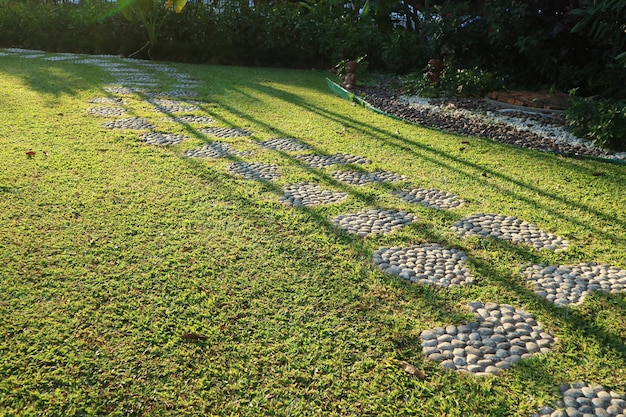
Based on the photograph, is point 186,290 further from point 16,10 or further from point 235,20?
point 16,10

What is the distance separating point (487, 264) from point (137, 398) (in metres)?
1.74

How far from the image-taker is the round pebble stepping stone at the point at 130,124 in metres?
5.17

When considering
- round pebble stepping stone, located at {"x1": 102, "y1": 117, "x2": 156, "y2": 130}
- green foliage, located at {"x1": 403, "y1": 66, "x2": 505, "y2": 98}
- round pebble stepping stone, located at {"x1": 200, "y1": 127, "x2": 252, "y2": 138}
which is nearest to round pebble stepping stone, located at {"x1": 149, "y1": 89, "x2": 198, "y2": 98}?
round pebble stepping stone, located at {"x1": 102, "y1": 117, "x2": 156, "y2": 130}

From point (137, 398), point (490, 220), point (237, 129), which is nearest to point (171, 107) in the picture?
point (237, 129)

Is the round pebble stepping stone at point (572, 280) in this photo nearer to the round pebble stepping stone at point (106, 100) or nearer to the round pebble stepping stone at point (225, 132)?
the round pebble stepping stone at point (225, 132)

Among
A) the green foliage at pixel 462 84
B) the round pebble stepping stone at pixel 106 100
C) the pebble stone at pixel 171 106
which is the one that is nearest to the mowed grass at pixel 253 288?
the pebble stone at pixel 171 106

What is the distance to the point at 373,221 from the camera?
10.4 feet

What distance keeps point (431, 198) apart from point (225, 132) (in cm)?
234

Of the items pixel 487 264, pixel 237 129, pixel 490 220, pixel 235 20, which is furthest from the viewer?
pixel 235 20

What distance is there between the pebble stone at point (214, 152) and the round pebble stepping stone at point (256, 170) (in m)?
0.30

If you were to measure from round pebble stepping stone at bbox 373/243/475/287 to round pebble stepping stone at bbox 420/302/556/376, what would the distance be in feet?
0.90

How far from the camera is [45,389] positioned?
1742mm

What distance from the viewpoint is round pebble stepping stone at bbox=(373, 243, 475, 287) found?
2.54 meters

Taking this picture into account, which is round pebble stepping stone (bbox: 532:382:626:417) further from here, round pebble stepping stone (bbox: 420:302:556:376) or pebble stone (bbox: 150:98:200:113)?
pebble stone (bbox: 150:98:200:113)
